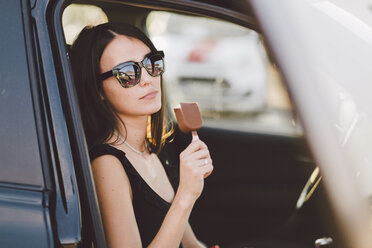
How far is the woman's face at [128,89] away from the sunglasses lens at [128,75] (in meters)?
0.02

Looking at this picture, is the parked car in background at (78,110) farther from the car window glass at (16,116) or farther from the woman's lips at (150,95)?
the woman's lips at (150,95)

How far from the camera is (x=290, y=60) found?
49.7 inches

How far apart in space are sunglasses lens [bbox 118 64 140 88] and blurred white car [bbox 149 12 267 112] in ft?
21.8

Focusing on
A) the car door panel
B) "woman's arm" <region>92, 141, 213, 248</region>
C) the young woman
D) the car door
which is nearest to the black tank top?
the young woman

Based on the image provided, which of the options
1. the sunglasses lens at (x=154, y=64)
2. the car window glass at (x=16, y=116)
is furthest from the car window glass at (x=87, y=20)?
the sunglasses lens at (x=154, y=64)

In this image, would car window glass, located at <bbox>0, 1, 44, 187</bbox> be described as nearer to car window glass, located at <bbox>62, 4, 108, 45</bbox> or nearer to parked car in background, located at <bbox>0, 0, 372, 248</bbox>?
parked car in background, located at <bbox>0, 0, 372, 248</bbox>

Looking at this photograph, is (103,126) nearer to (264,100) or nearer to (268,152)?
(268,152)

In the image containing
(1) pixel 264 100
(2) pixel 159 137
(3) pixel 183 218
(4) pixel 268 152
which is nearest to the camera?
(3) pixel 183 218

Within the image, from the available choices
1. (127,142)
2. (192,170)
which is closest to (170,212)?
(192,170)

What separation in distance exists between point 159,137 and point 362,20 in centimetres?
98

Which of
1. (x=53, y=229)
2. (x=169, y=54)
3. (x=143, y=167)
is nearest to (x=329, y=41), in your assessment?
(x=143, y=167)

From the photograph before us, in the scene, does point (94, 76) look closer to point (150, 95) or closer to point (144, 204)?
point (150, 95)

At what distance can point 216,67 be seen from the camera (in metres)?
9.31

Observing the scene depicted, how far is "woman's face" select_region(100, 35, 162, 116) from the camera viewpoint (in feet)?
5.62
